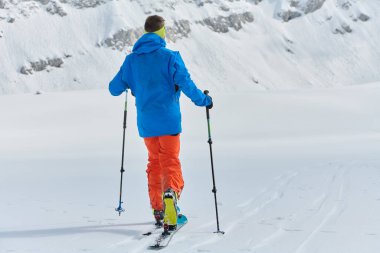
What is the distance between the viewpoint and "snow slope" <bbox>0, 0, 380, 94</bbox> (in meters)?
125

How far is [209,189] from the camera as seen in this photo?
28.6 feet

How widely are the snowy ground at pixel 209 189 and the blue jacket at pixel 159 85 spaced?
118 cm

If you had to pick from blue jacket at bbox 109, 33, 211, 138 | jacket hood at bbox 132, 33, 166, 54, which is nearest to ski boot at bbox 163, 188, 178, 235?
blue jacket at bbox 109, 33, 211, 138

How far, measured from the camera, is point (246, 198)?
7.60m

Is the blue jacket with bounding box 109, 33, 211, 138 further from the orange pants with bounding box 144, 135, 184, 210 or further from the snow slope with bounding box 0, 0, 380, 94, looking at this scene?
the snow slope with bounding box 0, 0, 380, 94

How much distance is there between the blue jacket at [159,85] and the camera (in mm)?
5695

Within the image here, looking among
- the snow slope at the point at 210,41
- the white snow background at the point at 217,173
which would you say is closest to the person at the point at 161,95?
the white snow background at the point at 217,173

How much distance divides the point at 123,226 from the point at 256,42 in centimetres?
14630

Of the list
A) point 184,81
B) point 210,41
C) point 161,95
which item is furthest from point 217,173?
point 210,41

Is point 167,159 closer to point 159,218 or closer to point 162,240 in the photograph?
point 159,218

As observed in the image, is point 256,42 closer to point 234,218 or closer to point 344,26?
point 344,26

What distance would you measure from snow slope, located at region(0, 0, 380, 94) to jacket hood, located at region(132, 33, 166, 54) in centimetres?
11619

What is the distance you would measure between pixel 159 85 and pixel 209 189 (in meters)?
3.37

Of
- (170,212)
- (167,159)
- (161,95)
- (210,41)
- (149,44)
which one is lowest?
(170,212)
